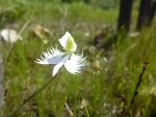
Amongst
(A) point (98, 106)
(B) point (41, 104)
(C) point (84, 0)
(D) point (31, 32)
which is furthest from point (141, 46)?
(C) point (84, 0)

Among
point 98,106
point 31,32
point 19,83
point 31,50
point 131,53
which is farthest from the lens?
point 31,32

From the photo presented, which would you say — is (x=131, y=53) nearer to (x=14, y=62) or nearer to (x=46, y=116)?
(x=14, y=62)

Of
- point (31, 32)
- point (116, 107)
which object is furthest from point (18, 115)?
point (31, 32)

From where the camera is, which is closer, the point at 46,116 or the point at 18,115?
the point at 46,116

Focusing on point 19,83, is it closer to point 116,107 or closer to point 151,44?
point 116,107

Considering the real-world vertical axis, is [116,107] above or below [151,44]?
below

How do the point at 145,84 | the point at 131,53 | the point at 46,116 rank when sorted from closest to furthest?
the point at 46,116
the point at 145,84
the point at 131,53
